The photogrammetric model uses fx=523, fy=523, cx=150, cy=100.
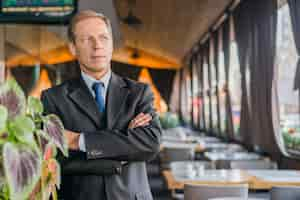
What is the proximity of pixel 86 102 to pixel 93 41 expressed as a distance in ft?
0.65

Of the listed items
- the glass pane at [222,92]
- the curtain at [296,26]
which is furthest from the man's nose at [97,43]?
the glass pane at [222,92]

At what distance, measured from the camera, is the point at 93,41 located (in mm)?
1511

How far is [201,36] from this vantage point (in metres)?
14.3

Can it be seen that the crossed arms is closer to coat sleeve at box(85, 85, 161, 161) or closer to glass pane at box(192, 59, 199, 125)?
coat sleeve at box(85, 85, 161, 161)

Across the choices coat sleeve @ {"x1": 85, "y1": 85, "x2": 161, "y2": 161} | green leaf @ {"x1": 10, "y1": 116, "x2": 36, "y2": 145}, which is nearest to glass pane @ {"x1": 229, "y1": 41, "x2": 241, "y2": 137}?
coat sleeve @ {"x1": 85, "y1": 85, "x2": 161, "y2": 161}

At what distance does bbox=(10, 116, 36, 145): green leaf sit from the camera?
82 cm

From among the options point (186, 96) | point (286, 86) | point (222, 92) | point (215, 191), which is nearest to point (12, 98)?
point (215, 191)

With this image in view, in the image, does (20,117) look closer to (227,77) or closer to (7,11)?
(7,11)

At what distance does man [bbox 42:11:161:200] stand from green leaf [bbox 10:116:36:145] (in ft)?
2.24

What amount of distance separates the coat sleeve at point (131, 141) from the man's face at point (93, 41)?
8.6 inches

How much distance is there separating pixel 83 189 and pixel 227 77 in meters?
8.94

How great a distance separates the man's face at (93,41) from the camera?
1.51 m

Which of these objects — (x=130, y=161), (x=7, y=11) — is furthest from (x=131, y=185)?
(x=7, y=11)

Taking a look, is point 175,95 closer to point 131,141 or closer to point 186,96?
point 186,96
